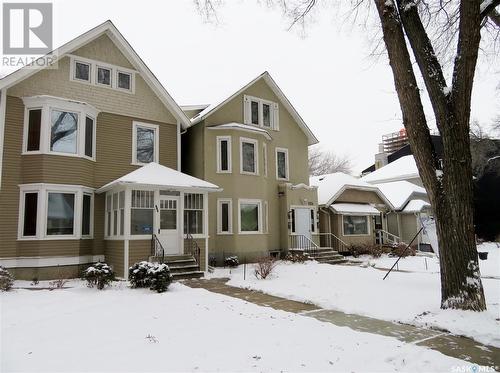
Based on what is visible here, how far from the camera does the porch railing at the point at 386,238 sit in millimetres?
24250

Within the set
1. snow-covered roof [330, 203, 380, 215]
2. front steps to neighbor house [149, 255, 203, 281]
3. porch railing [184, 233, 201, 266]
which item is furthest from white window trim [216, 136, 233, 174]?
snow-covered roof [330, 203, 380, 215]

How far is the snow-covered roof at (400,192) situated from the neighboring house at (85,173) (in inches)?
651

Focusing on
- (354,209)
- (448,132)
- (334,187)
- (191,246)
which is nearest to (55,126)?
(191,246)

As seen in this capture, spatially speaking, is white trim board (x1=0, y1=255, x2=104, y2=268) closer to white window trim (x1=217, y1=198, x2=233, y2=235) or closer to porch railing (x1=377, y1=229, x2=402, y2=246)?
white window trim (x1=217, y1=198, x2=233, y2=235)

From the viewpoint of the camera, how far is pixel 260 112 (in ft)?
63.4

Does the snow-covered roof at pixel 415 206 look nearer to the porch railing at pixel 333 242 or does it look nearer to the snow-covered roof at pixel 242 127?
the porch railing at pixel 333 242

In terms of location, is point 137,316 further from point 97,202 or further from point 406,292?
point 97,202

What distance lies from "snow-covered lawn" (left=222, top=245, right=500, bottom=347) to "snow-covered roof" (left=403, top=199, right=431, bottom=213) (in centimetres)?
1017

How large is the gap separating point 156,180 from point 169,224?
193 cm

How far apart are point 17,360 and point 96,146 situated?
416 inches

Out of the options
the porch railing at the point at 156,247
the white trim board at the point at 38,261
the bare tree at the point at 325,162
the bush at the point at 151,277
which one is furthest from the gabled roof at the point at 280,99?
the bare tree at the point at 325,162

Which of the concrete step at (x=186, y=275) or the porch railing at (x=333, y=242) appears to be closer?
the concrete step at (x=186, y=275)

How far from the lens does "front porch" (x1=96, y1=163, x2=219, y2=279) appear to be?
12.9 metres

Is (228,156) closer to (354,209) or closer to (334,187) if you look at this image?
(334,187)
